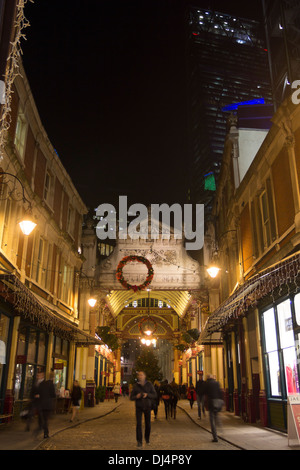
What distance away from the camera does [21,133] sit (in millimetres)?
16297

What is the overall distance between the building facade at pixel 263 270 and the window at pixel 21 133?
8.81m

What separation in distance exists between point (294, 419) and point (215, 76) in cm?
12470

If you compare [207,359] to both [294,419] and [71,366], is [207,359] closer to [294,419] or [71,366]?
[71,366]

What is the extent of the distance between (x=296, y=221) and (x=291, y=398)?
4416 millimetres

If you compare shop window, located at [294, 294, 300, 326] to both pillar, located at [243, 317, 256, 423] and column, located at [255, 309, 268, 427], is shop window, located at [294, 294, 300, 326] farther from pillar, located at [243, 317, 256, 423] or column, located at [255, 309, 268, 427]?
pillar, located at [243, 317, 256, 423]

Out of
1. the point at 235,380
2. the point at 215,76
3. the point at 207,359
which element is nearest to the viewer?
the point at 235,380

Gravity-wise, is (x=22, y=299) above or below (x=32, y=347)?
above

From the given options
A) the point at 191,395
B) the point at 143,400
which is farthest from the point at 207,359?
the point at 143,400

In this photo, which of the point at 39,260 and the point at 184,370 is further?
the point at 184,370

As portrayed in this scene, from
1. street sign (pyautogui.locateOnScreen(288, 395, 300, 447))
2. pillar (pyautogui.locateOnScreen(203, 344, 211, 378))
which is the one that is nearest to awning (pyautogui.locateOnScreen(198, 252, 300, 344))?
street sign (pyautogui.locateOnScreen(288, 395, 300, 447))

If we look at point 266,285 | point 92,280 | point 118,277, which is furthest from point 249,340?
point 92,280

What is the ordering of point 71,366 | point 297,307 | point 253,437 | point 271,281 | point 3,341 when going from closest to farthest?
point 253,437 → point 297,307 → point 271,281 → point 3,341 → point 71,366

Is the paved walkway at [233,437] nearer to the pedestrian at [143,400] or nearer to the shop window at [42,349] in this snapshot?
the pedestrian at [143,400]

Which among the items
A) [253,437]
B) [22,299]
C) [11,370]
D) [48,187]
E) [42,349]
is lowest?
[253,437]
